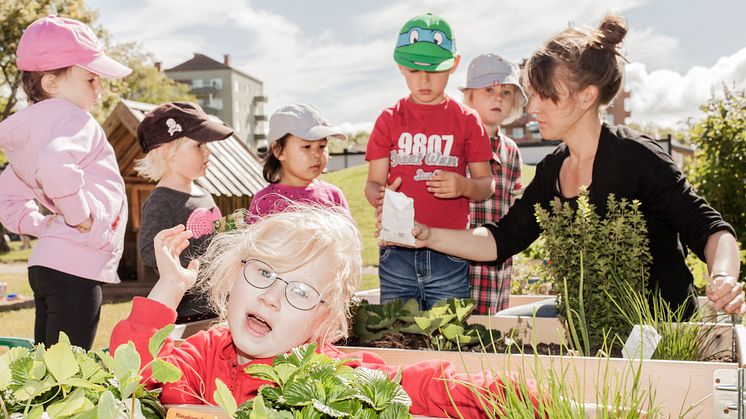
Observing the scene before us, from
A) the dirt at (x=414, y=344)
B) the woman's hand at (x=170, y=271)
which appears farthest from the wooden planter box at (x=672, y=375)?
the woman's hand at (x=170, y=271)

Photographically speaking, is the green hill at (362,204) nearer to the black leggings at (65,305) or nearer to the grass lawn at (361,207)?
the grass lawn at (361,207)

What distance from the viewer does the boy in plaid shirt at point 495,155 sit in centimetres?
392

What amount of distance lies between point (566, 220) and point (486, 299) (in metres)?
1.62

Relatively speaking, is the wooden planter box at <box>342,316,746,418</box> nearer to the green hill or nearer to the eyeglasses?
the eyeglasses

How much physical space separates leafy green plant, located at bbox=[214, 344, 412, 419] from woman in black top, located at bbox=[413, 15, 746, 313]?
4.67 ft

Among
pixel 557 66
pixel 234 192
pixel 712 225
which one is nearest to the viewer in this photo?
pixel 712 225

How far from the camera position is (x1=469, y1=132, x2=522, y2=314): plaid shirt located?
391cm

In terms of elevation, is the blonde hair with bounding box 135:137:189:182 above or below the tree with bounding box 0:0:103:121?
below

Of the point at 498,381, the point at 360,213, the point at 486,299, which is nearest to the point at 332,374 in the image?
the point at 498,381

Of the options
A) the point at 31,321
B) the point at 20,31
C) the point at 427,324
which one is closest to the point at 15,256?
the point at 20,31

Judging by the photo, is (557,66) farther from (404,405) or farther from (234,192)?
(234,192)

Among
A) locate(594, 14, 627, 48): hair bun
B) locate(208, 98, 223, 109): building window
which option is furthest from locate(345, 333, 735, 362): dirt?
locate(208, 98, 223, 109): building window

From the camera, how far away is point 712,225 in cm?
225

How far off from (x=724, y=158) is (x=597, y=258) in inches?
180
